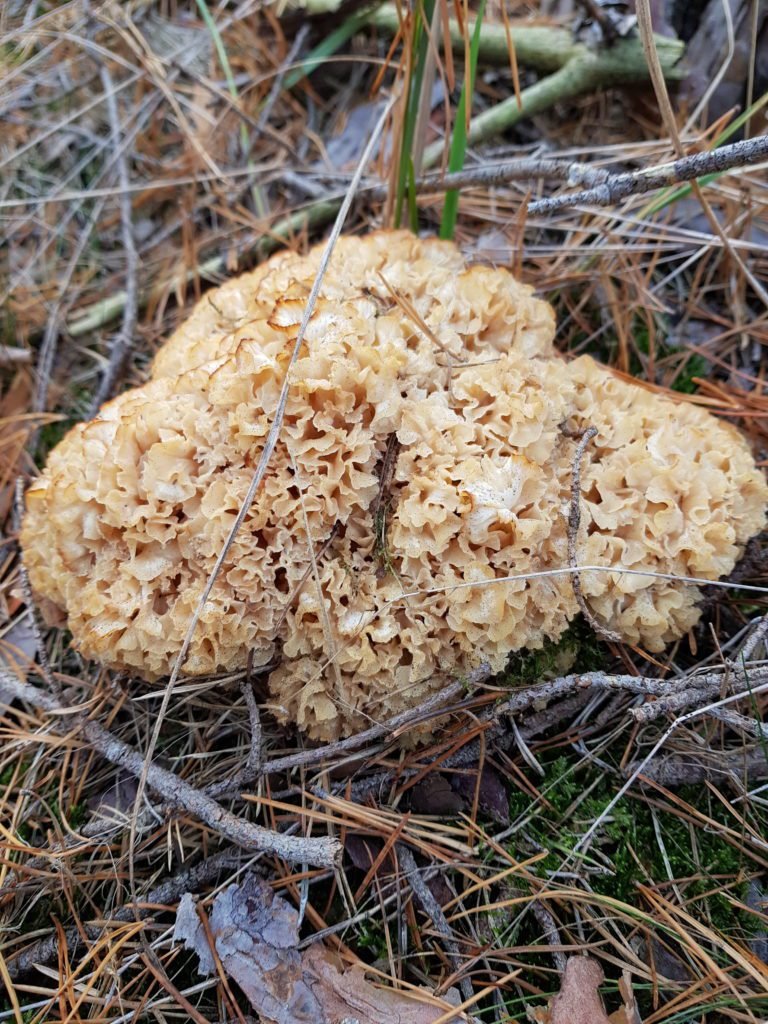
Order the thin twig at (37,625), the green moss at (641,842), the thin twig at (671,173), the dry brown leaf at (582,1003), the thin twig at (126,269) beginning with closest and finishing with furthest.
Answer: the dry brown leaf at (582,1003) → the thin twig at (671,173) → the green moss at (641,842) → the thin twig at (37,625) → the thin twig at (126,269)

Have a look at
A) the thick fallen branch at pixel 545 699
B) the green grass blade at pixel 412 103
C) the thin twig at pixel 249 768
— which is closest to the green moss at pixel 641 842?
the thick fallen branch at pixel 545 699

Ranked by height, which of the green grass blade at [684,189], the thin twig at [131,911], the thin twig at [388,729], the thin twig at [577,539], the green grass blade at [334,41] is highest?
the green grass blade at [334,41]

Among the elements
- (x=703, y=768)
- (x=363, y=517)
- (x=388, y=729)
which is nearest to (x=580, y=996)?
(x=703, y=768)

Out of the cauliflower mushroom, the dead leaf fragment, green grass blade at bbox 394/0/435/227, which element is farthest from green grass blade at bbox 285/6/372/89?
the dead leaf fragment

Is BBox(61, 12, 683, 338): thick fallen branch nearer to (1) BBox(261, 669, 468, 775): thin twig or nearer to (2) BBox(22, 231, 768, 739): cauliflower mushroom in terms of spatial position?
(2) BBox(22, 231, 768, 739): cauliflower mushroom

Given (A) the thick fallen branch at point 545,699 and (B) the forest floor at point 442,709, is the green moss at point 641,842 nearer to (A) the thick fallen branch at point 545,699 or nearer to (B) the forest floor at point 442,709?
(B) the forest floor at point 442,709
